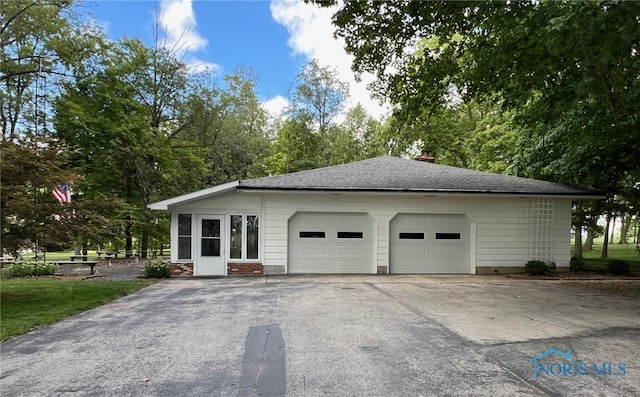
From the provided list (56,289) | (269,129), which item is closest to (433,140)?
(269,129)

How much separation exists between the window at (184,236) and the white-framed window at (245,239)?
1364 millimetres

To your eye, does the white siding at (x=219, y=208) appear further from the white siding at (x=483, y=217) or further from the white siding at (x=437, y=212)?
the white siding at (x=483, y=217)

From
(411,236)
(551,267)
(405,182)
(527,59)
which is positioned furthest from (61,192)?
(551,267)

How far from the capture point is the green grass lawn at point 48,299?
6155 mm

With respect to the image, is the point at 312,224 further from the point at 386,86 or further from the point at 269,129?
the point at 269,129

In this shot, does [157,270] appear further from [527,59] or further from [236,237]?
[527,59]

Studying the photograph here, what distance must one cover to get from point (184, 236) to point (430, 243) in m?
8.44

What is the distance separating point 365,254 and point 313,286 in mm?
3295

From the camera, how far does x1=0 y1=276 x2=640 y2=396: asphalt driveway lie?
3.67 meters

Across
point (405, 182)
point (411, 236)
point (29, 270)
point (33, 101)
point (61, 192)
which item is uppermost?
point (33, 101)

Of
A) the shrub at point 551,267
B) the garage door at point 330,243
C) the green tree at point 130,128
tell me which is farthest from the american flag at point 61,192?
the shrub at point 551,267

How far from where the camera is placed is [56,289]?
959 centimetres

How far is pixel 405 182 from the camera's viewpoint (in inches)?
508

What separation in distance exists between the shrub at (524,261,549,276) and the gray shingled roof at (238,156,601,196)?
2.37m
